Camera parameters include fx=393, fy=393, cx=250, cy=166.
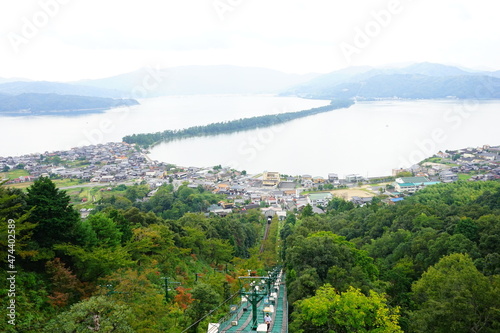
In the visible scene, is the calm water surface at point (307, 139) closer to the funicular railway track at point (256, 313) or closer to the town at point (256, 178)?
the town at point (256, 178)

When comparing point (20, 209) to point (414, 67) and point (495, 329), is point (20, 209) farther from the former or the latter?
point (414, 67)

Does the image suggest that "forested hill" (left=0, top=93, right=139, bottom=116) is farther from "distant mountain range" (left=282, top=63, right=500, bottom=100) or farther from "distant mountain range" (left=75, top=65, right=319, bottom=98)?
"distant mountain range" (left=282, top=63, right=500, bottom=100)

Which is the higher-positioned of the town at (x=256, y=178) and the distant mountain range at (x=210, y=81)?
the distant mountain range at (x=210, y=81)

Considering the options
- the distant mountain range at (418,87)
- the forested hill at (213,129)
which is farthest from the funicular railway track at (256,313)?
the distant mountain range at (418,87)

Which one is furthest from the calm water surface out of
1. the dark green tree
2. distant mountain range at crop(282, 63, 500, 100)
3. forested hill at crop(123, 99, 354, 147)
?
distant mountain range at crop(282, 63, 500, 100)

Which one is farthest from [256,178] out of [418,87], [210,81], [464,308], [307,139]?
[210,81]

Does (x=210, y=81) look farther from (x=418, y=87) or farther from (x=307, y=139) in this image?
(x=307, y=139)
